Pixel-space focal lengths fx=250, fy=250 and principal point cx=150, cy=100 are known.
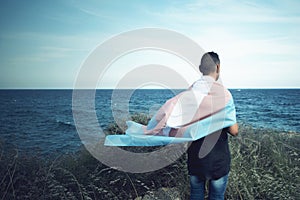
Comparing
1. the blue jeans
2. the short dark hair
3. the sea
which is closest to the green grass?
the blue jeans

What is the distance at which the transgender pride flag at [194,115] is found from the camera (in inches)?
92.1

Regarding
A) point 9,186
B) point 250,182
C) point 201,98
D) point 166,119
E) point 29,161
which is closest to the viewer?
point 201,98

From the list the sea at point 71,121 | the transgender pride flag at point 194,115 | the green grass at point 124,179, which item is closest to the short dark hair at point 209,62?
the transgender pride flag at point 194,115

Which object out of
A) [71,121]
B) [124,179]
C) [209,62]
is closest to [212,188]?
[209,62]

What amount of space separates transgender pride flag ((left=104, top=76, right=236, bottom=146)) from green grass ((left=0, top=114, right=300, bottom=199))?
863 mm

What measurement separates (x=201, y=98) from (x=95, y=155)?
105 inches

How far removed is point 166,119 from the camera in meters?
2.68

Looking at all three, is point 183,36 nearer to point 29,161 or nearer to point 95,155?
point 95,155

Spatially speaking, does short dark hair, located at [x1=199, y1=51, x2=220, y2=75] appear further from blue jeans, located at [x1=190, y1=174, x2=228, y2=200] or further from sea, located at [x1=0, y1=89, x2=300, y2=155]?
blue jeans, located at [x1=190, y1=174, x2=228, y2=200]

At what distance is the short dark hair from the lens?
2420mm

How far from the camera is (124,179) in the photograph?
12.1 ft

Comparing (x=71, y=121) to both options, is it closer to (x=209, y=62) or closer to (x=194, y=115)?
(x=194, y=115)

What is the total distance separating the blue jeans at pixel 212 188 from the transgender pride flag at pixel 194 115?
485 millimetres

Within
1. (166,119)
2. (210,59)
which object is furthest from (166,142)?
(210,59)
